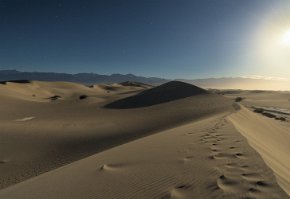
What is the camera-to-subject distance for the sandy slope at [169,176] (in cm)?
478

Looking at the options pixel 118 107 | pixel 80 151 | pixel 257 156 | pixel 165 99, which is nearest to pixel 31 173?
pixel 80 151

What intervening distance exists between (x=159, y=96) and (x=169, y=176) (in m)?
24.7

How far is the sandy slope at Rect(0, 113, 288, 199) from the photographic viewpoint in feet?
15.7

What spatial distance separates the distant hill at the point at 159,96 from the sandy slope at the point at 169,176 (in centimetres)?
1842

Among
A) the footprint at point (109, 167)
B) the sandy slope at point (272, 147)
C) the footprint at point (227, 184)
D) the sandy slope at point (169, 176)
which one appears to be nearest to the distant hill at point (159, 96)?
the sandy slope at point (272, 147)

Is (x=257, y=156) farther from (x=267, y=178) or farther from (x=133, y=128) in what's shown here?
(x=133, y=128)

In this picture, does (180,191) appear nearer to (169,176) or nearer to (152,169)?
(169,176)

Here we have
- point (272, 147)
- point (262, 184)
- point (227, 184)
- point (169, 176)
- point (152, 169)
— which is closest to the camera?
point (262, 184)

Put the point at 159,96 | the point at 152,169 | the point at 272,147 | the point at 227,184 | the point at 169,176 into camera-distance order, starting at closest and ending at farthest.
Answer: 1. the point at 227,184
2. the point at 169,176
3. the point at 152,169
4. the point at 272,147
5. the point at 159,96

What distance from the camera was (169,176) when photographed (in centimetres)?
561

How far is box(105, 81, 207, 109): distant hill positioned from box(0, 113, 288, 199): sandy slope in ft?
60.4

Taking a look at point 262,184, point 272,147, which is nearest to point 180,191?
point 262,184

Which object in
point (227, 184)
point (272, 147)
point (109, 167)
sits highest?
point (227, 184)

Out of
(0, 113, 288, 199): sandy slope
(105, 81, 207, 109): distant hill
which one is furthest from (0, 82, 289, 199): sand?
(105, 81, 207, 109): distant hill
